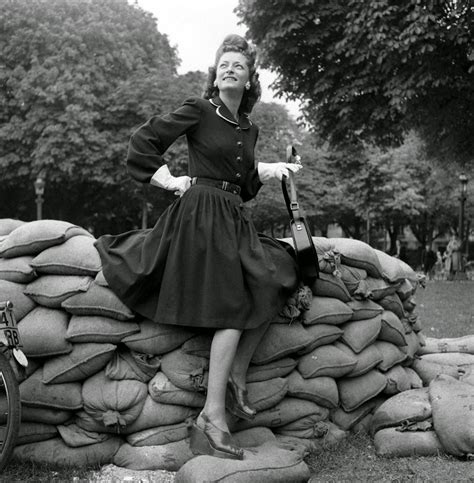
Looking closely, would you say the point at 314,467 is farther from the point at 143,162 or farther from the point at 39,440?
the point at 143,162

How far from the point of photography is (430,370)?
5094 mm

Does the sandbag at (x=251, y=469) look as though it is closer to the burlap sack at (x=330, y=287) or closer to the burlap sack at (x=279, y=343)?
the burlap sack at (x=279, y=343)

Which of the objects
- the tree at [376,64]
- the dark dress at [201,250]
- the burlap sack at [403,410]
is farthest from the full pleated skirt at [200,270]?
the tree at [376,64]

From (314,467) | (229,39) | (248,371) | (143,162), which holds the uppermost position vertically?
(229,39)

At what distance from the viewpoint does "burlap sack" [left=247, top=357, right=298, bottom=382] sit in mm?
4012

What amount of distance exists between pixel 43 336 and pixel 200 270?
0.96 meters

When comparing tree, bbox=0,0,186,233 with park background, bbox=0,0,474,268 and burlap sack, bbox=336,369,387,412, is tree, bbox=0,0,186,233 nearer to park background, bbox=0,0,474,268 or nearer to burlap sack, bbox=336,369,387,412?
park background, bbox=0,0,474,268

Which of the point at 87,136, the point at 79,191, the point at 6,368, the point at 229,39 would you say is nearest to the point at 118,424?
the point at 6,368

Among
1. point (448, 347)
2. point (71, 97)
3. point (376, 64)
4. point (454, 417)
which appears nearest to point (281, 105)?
point (71, 97)

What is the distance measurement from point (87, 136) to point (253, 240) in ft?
70.5

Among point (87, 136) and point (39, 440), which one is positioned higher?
point (87, 136)

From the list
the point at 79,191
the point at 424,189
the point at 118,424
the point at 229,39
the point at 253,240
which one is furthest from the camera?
the point at 424,189

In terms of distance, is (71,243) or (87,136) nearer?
(71,243)

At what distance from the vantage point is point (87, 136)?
2434 centimetres
